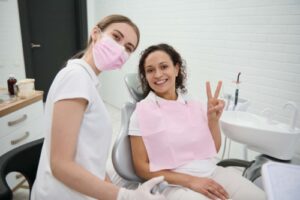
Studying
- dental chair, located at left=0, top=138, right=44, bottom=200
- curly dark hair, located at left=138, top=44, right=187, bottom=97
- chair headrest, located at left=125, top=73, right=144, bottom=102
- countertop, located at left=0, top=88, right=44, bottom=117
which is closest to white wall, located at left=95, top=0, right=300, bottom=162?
curly dark hair, located at left=138, top=44, right=187, bottom=97

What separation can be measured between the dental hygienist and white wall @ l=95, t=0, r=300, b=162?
1346 millimetres

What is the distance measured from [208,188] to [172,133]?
325mm

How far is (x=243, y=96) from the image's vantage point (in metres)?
2.15

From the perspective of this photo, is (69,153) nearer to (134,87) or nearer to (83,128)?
(83,128)

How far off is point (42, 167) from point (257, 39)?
1855 millimetres

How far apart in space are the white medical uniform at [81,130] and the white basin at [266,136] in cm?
84

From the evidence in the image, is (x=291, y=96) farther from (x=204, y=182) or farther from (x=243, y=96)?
(x=204, y=182)

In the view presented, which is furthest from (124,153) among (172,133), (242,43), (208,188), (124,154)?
(242,43)

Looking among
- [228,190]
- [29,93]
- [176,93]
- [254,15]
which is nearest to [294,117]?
[228,190]

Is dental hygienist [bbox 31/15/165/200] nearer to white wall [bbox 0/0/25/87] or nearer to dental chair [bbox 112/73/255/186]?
dental chair [bbox 112/73/255/186]

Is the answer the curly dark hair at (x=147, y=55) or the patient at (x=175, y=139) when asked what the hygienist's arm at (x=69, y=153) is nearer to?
the patient at (x=175, y=139)

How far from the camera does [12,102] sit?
1.63 m

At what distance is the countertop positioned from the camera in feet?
5.02

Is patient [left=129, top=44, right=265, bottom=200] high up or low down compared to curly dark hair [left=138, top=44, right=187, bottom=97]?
down
